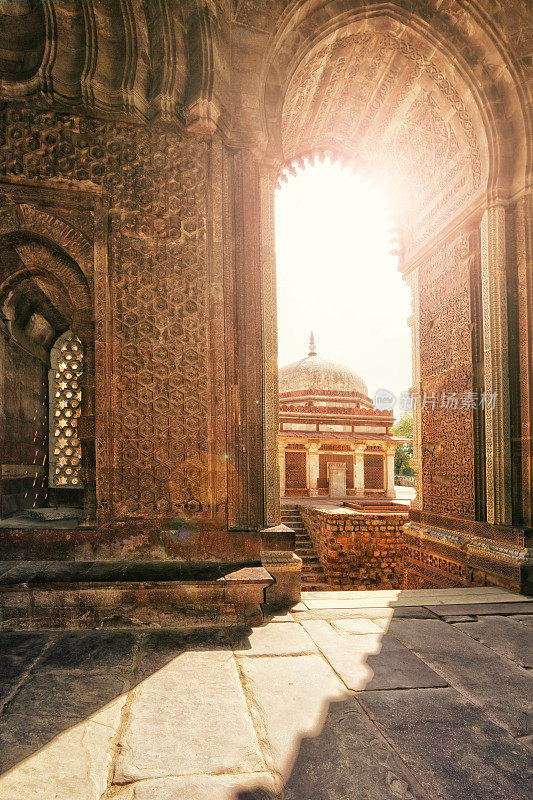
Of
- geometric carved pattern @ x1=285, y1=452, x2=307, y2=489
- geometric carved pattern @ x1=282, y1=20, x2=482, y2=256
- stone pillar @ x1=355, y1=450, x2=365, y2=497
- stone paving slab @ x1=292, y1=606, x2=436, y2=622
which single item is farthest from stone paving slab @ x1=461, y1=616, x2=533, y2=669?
stone pillar @ x1=355, y1=450, x2=365, y2=497

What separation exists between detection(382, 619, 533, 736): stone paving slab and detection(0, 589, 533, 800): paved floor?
1 cm

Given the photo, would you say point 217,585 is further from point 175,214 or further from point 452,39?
point 452,39

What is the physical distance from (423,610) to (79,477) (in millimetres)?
3163

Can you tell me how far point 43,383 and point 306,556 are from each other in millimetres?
6533

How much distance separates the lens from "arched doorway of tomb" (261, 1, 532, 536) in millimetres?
3943

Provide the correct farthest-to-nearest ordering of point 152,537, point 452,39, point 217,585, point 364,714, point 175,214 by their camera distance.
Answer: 1. point 452,39
2. point 175,214
3. point 152,537
4. point 217,585
5. point 364,714

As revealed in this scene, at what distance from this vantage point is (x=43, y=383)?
4.25 m

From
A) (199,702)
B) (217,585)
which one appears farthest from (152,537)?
(199,702)

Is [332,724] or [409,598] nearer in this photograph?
[332,724]

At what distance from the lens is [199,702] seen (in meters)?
1.89

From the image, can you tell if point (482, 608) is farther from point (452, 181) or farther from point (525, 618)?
point (452, 181)

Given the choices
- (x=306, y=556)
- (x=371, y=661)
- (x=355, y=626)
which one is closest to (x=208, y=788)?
(x=371, y=661)

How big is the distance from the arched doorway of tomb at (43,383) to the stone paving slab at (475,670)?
7.64 feet

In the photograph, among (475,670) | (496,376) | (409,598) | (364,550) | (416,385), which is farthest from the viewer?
(364,550)
